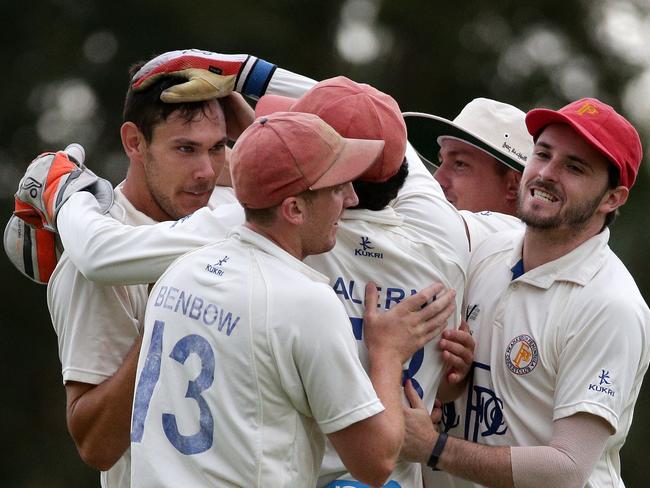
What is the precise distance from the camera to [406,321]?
5402mm

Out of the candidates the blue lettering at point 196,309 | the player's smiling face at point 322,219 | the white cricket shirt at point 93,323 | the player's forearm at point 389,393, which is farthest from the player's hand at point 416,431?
the white cricket shirt at point 93,323

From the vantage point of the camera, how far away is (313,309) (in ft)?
15.9

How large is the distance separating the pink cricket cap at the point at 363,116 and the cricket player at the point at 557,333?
2.63 feet

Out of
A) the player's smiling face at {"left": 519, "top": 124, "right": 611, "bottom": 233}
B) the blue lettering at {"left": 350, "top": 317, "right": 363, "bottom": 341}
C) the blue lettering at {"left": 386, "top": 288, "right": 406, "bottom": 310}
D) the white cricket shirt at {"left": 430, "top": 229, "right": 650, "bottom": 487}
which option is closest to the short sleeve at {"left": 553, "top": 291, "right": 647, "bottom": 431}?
the white cricket shirt at {"left": 430, "top": 229, "right": 650, "bottom": 487}

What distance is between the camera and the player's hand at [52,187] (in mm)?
5727

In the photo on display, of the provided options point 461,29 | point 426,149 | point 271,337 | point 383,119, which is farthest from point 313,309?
point 461,29

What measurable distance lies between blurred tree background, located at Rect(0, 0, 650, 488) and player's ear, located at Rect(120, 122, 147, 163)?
11135mm

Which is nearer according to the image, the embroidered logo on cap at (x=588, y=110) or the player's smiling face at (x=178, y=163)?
the embroidered logo on cap at (x=588, y=110)

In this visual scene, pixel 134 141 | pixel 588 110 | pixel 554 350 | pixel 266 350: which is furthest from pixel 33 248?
pixel 588 110

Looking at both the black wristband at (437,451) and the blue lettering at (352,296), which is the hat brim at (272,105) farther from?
the black wristband at (437,451)

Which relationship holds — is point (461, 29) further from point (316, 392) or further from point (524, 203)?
point (316, 392)

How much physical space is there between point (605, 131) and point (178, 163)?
165 centimetres

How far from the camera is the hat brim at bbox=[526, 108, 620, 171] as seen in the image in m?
5.84

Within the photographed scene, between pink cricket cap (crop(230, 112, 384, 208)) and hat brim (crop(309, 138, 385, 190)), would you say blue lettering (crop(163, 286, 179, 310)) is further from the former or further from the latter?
hat brim (crop(309, 138, 385, 190))
